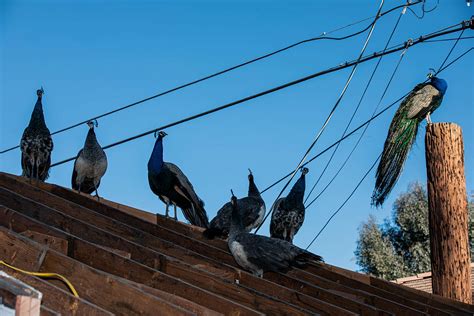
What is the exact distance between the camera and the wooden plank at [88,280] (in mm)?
3809

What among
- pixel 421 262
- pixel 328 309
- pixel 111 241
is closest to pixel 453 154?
pixel 328 309

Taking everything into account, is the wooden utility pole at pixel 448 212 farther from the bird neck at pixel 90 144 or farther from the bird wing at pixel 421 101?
the bird neck at pixel 90 144

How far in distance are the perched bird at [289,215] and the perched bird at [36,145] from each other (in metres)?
3.09

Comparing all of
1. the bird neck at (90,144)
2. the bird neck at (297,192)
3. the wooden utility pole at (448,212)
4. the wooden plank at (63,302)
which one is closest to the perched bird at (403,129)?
the bird neck at (297,192)

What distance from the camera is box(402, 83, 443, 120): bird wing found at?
1087cm

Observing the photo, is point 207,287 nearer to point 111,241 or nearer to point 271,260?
point 111,241

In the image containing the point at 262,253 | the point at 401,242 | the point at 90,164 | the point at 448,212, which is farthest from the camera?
the point at 401,242

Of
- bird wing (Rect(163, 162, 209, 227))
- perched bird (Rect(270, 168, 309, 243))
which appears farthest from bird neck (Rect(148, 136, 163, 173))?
perched bird (Rect(270, 168, 309, 243))

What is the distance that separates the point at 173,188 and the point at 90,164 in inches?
48.6

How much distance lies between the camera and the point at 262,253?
6.50 metres

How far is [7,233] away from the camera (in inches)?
172

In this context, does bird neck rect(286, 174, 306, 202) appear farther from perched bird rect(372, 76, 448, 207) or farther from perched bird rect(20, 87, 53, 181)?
perched bird rect(20, 87, 53, 181)

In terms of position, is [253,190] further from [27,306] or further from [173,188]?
[27,306]

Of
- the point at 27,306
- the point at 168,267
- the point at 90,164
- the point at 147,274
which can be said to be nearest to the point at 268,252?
the point at 168,267
